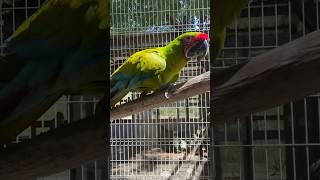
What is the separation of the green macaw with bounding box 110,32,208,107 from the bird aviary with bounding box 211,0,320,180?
0.11m

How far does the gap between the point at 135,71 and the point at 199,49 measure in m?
0.19

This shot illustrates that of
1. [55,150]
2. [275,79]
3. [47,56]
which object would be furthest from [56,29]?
[275,79]

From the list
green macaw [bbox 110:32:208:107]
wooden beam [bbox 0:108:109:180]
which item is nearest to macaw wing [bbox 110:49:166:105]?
green macaw [bbox 110:32:208:107]

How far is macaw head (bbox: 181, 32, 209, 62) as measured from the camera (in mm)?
1127

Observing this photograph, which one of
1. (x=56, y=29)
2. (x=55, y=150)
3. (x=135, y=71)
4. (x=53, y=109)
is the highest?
(x=56, y=29)

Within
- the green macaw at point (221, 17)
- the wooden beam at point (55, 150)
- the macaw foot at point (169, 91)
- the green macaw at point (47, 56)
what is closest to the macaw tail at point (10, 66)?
the green macaw at point (47, 56)

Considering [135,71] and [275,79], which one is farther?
[135,71]

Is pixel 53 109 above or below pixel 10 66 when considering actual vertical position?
below

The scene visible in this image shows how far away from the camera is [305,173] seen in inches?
48.1

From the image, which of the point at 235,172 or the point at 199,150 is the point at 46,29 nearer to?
the point at 199,150

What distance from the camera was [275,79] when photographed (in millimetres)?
979

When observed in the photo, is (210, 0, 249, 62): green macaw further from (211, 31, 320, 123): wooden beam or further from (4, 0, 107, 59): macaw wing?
(4, 0, 107, 59): macaw wing

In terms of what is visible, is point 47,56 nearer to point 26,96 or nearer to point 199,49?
point 26,96

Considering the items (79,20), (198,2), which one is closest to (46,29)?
(79,20)
